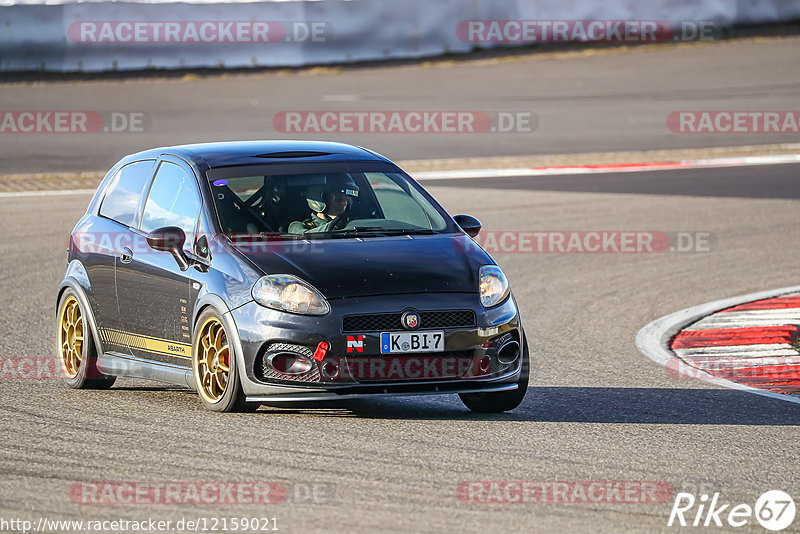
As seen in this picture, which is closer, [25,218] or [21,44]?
[25,218]

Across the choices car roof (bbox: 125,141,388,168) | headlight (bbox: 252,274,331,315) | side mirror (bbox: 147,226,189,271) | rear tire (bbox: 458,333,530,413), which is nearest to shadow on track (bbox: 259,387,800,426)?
rear tire (bbox: 458,333,530,413)

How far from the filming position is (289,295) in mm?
7680

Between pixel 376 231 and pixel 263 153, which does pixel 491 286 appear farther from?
pixel 263 153

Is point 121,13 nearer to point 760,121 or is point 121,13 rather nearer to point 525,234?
point 760,121

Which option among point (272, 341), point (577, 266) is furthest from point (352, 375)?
point (577, 266)

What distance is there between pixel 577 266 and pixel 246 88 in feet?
63.1

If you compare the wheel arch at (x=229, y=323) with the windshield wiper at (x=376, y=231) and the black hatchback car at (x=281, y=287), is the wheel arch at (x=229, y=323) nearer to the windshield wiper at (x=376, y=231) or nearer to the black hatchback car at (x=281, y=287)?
the black hatchback car at (x=281, y=287)

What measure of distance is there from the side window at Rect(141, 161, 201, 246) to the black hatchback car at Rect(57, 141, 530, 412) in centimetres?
1

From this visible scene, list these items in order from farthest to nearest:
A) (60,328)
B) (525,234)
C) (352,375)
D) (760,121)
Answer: (760,121) < (525,234) < (60,328) < (352,375)

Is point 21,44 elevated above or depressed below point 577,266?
above

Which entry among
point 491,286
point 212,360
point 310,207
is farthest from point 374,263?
point 212,360

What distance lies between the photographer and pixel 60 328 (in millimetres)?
9727

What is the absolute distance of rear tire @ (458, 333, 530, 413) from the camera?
26.8ft

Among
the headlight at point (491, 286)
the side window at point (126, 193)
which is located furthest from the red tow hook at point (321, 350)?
the side window at point (126, 193)
